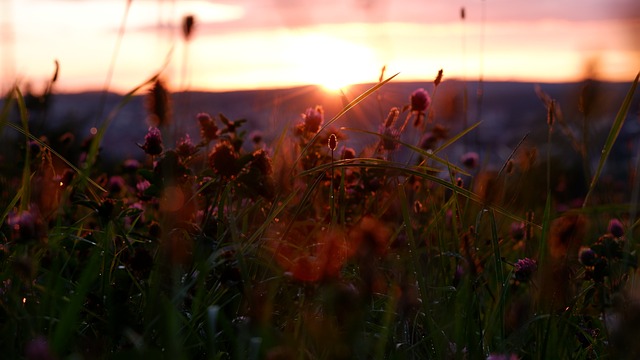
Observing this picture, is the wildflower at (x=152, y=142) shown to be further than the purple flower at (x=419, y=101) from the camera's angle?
No

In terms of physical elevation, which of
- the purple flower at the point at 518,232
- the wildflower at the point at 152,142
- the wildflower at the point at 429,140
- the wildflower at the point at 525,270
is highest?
the wildflower at the point at 152,142

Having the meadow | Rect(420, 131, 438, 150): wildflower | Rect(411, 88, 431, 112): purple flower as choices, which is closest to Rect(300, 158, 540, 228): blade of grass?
the meadow

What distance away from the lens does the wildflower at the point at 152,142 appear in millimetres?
2254

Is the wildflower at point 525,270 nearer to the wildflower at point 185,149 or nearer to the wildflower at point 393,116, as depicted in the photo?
the wildflower at point 393,116

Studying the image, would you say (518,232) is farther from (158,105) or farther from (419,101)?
(158,105)

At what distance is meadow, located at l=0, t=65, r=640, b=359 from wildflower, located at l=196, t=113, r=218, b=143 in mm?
13

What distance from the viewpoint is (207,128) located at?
2.65 meters

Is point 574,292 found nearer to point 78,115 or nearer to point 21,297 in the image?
point 21,297

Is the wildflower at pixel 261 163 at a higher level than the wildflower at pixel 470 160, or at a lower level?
higher

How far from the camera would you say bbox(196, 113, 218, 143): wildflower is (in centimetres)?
262

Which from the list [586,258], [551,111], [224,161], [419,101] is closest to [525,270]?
[586,258]

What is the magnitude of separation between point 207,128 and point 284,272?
105 cm

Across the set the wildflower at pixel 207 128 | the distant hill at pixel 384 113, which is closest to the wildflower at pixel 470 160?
the distant hill at pixel 384 113

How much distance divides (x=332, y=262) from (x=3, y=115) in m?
1.01
